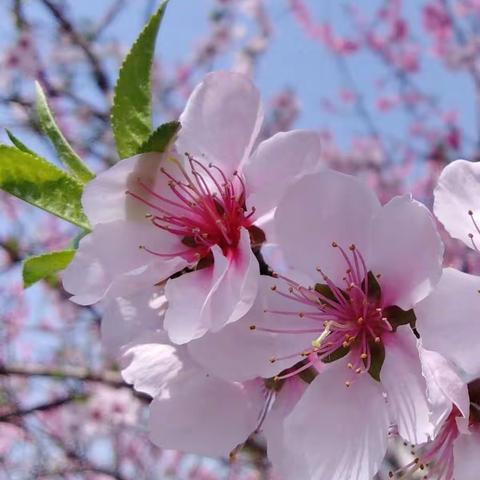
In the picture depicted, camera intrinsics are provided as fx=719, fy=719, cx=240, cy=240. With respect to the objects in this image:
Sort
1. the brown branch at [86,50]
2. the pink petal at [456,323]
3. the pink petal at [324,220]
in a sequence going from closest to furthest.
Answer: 1. the pink petal at [456,323]
2. the pink petal at [324,220]
3. the brown branch at [86,50]

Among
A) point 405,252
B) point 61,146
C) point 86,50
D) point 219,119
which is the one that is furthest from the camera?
point 86,50

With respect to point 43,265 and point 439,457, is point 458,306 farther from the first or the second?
point 43,265

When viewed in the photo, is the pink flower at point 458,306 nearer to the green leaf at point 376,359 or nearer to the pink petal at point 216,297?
the green leaf at point 376,359

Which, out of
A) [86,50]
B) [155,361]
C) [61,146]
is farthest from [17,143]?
[86,50]

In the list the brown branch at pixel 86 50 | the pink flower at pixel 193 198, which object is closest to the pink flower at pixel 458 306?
the pink flower at pixel 193 198

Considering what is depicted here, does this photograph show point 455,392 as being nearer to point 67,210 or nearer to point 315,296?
point 315,296

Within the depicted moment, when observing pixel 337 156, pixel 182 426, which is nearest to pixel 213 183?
pixel 182 426

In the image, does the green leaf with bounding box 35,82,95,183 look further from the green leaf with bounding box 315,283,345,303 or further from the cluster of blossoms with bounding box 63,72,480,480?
the green leaf with bounding box 315,283,345,303
